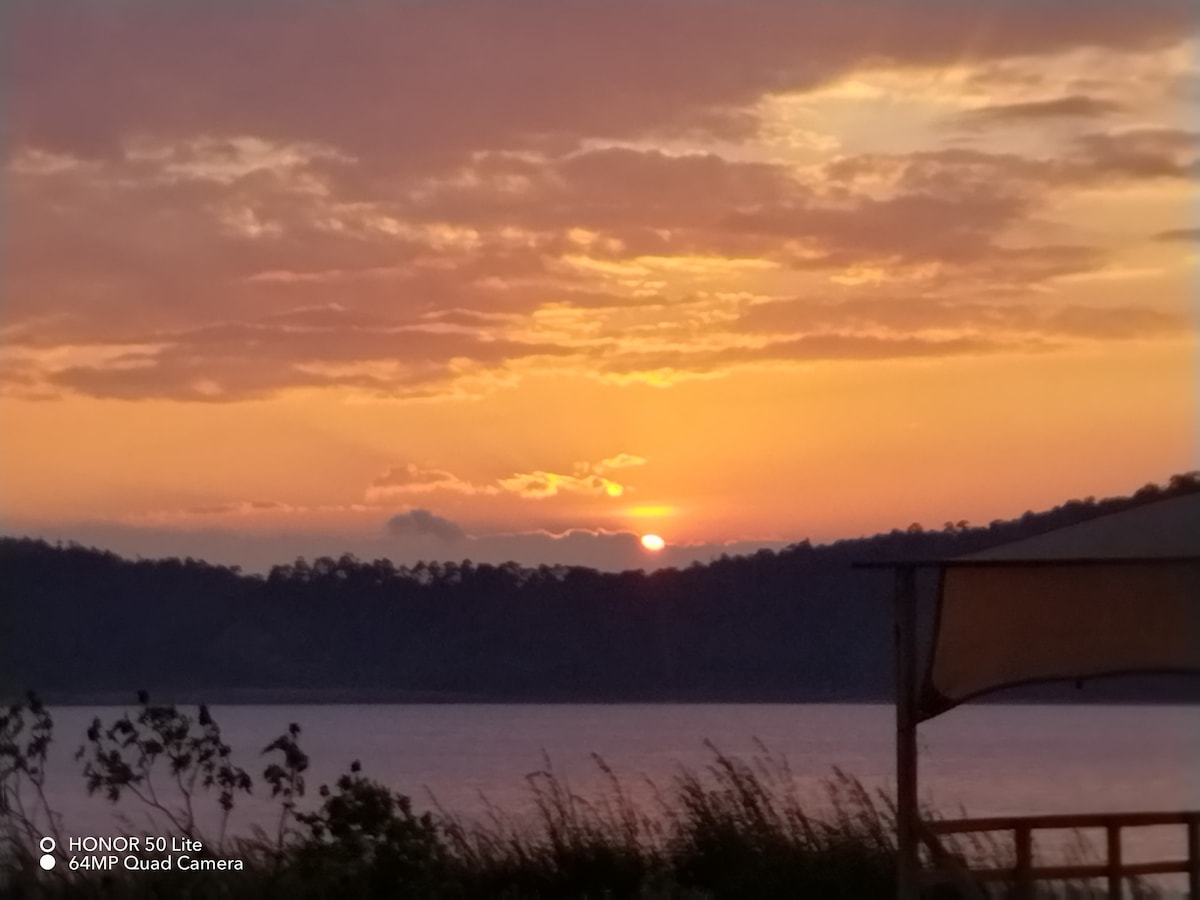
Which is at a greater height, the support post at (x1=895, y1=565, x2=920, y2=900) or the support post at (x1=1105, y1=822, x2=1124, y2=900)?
the support post at (x1=895, y1=565, x2=920, y2=900)

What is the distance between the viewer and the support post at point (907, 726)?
324 inches

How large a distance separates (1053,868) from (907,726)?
119cm

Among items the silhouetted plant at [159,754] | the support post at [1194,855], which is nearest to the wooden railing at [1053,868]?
the support post at [1194,855]

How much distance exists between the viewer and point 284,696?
45.8m

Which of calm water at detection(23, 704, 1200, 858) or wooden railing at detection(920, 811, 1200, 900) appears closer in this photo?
wooden railing at detection(920, 811, 1200, 900)

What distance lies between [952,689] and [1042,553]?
92cm

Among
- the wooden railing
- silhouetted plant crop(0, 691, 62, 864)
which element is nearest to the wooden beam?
the wooden railing

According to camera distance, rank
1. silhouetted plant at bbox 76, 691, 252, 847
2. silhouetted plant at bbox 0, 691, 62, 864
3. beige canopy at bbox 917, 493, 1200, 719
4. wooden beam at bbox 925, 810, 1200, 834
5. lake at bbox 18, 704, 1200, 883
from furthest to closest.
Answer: lake at bbox 18, 704, 1200, 883 → silhouetted plant at bbox 76, 691, 252, 847 → silhouetted plant at bbox 0, 691, 62, 864 → wooden beam at bbox 925, 810, 1200, 834 → beige canopy at bbox 917, 493, 1200, 719

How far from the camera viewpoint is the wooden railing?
825cm

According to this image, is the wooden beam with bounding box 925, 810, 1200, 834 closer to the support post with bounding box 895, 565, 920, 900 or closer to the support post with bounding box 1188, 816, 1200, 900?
the support post with bounding box 1188, 816, 1200, 900

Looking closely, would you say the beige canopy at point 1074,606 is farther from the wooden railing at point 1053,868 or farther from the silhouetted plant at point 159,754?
the silhouetted plant at point 159,754

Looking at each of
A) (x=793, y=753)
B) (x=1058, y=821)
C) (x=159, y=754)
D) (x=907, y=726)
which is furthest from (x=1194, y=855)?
(x=793, y=753)

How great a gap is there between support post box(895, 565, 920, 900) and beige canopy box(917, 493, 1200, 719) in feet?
0.37

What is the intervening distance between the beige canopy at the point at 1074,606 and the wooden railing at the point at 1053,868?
0.64 m
